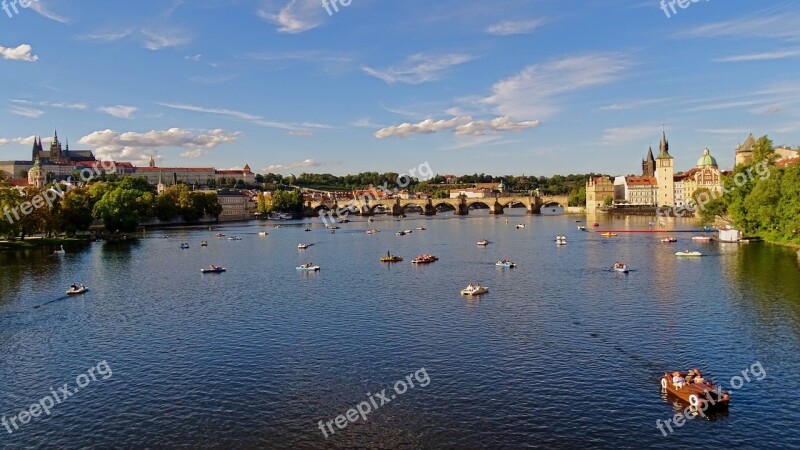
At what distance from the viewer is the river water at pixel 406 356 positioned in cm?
2442

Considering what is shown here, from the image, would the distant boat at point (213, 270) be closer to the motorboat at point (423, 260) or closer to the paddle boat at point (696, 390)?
the motorboat at point (423, 260)

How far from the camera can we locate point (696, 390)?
84.5ft

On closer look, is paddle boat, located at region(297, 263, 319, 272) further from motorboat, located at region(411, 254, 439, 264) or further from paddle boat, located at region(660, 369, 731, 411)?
paddle boat, located at region(660, 369, 731, 411)

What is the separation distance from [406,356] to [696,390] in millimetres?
13781

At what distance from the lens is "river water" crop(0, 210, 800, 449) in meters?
24.4

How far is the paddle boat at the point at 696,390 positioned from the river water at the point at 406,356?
599 millimetres

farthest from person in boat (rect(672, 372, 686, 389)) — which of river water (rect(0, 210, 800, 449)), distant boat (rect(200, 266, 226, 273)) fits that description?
distant boat (rect(200, 266, 226, 273))

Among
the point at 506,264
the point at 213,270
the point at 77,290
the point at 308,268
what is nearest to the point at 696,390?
the point at 506,264

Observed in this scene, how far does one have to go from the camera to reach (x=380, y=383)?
96.4 ft

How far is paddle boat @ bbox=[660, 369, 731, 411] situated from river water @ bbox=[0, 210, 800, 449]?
23.6 inches

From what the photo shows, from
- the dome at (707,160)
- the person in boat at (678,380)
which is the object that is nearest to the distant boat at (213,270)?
the person in boat at (678,380)

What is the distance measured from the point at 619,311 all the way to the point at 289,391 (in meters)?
24.8

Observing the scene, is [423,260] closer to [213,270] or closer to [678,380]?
[213,270]

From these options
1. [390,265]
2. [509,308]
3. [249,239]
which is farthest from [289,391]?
[249,239]
